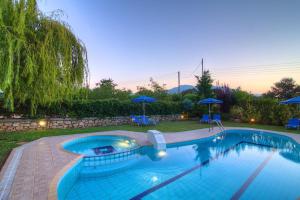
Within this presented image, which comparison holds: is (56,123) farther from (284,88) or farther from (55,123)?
(284,88)

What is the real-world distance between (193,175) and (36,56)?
5841mm

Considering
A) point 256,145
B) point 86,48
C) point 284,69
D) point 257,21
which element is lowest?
point 256,145

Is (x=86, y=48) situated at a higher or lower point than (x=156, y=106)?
higher

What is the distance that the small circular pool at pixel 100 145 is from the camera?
8.10 meters

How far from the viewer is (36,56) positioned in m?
4.33

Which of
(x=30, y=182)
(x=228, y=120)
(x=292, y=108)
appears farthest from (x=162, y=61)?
(x=30, y=182)

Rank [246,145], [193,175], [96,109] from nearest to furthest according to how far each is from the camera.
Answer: [193,175] < [246,145] < [96,109]

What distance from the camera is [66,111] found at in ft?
42.9

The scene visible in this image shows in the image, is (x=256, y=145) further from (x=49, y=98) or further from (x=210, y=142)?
(x=49, y=98)

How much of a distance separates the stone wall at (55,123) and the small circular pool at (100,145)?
4.37m

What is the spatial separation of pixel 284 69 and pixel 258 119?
914cm

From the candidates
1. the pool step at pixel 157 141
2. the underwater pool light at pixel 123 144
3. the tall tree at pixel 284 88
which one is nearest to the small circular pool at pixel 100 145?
the underwater pool light at pixel 123 144

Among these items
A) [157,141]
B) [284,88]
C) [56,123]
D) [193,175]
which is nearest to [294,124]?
[157,141]

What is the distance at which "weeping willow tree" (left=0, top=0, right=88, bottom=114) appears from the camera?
11.8 ft
